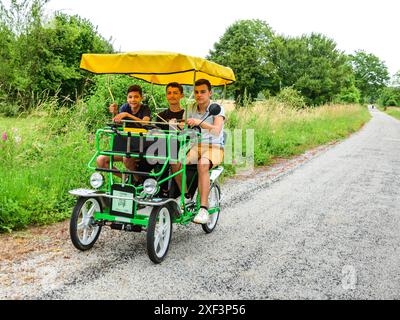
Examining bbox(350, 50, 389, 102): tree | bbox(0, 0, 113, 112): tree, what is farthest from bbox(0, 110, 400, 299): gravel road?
bbox(350, 50, 389, 102): tree

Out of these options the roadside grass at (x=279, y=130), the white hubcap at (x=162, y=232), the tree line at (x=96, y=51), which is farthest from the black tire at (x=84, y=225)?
the roadside grass at (x=279, y=130)

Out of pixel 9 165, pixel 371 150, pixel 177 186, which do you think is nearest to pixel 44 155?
pixel 9 165

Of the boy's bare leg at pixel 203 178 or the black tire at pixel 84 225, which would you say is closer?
the black tire at pixel 84 225

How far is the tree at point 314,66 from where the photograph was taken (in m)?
40.5

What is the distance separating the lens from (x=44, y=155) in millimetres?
7188

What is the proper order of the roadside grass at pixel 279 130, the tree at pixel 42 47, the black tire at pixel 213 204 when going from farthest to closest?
1. the tree at pixel 42 47
2. the roadside grass at pixel 279 130
3. the black tire at pixel 213 204

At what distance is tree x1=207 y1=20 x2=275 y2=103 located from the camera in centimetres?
4956

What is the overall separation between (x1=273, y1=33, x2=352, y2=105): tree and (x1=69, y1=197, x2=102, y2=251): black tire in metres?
37.5

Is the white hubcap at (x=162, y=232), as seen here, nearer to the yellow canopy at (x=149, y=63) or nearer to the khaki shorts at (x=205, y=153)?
the khaki shorts at (x=205, y=153)

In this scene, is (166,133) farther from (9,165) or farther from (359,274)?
(9,165)

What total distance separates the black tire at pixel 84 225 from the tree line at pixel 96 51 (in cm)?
414

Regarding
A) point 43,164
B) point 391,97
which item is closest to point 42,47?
point 43,164

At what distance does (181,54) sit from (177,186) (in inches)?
61.0

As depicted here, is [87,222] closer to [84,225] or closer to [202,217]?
[84,225]
